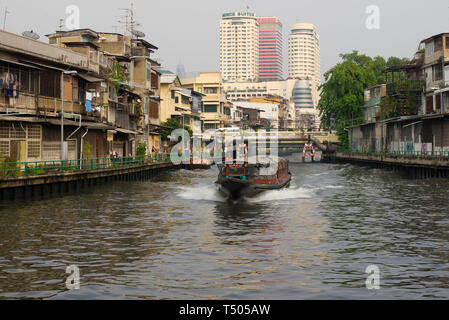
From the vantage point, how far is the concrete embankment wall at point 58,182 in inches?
1392

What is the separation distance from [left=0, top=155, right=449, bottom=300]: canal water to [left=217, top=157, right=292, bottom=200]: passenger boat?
0.91m

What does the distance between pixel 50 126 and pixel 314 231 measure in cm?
2810

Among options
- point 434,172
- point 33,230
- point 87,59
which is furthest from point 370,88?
point 33,230

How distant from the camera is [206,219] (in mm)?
29875

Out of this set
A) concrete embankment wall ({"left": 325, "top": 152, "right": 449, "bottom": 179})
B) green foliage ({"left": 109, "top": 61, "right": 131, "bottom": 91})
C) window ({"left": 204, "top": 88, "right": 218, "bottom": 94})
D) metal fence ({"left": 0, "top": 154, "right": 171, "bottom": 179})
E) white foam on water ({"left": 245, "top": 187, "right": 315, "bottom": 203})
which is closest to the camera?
metal fence ({"left": 0, "top": 154, "right": 171, "bottom": 179})

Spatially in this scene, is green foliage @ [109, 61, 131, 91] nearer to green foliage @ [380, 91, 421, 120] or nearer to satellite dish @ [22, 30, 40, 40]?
satellite dish @ [22, 30, 40, 40]

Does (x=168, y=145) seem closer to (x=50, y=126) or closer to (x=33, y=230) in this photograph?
(x=50, y=126)

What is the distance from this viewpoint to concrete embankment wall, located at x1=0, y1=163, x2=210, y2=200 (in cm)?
3536

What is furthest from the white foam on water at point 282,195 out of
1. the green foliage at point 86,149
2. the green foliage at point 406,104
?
the green foliage at point 406,104

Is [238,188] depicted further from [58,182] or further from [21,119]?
[21,119]

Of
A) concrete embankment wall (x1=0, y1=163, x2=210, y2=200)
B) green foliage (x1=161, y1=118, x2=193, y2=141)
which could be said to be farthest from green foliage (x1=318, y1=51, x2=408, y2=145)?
concrete embankment wall (x1=0, y1=163, x2=210, y2=200)

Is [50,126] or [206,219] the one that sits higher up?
[50,126]

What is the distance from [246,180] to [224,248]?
1677cm
